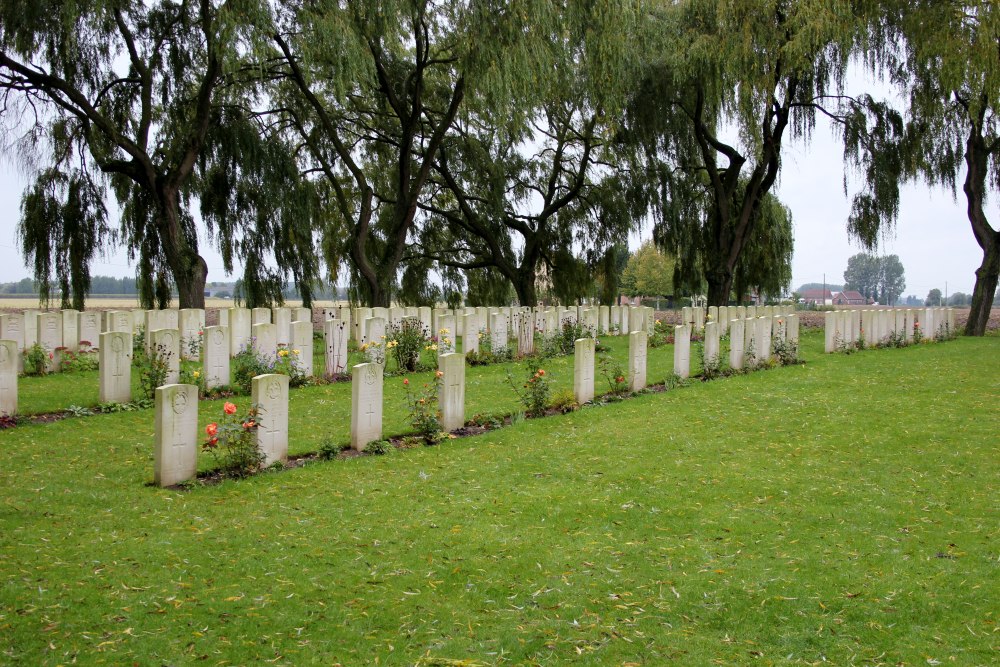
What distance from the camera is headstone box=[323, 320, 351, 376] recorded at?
12477mm

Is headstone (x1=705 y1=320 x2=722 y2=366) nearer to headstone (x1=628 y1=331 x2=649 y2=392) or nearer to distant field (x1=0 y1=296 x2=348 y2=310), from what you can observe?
headstone (x1=628 y1=331 x2=649 y2=392)

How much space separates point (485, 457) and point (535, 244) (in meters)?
17.8

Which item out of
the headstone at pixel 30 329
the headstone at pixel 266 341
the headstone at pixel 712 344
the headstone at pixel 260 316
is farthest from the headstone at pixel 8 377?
the headstone at pixel 712 344

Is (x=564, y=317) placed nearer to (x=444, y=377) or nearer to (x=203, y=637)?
(x=444, y=377)

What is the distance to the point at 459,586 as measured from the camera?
449 cm

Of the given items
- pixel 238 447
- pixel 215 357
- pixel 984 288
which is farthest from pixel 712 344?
pixel 984 288

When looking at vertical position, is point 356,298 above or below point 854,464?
above

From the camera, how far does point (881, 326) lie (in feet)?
62.7

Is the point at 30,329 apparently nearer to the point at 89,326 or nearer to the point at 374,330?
the point at 89,326

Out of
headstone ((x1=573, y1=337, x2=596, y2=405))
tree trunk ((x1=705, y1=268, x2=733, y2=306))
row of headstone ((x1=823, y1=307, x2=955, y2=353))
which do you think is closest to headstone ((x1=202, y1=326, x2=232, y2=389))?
headstone ((x1=573, y1=337, x2=596, y2=405))

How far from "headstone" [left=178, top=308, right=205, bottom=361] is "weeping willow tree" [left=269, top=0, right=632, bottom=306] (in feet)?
18.7

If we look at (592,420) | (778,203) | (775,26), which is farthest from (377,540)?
(778,203)

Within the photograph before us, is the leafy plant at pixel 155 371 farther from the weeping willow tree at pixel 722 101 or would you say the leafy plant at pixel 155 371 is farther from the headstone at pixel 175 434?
the weeping willow tree at pixel 722 101

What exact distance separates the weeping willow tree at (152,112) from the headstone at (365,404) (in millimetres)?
10074
